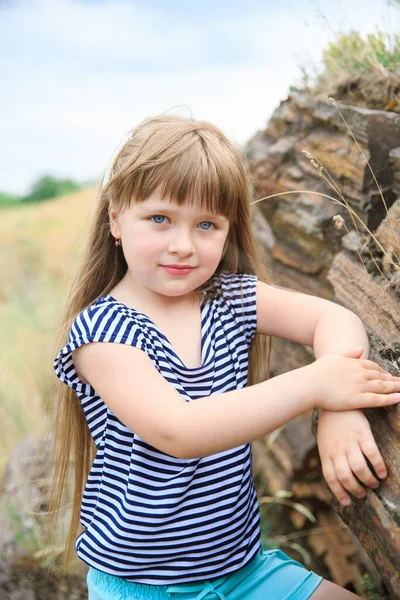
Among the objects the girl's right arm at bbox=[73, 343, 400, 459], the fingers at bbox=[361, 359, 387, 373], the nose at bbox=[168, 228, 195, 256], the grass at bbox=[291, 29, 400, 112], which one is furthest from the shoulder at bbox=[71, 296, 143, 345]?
the grass at bbox=[291, 29, 400, 112]

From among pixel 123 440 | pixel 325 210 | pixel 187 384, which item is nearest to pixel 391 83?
pixel 325 210

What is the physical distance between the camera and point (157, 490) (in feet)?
6.17

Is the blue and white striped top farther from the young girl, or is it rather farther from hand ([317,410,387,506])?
hand ([317,410,387,506])

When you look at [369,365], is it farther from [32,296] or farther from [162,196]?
[32,296]

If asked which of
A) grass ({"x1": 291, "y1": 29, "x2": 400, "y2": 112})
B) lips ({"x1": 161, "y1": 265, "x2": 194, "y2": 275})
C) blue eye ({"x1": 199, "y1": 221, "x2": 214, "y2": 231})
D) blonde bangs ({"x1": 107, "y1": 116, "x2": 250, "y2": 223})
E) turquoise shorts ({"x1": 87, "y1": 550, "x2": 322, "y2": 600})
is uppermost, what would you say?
grass ({"x1": 291, "y1": 29, "x2": 400, "y2": 112})

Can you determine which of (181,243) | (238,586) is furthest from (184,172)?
(238,586)

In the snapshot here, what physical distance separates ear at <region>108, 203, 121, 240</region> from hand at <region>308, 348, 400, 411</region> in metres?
0.78

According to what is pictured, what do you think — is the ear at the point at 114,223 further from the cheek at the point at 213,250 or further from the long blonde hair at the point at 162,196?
the cheek at the point at 213,250

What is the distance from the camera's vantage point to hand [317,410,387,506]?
5.33 ft

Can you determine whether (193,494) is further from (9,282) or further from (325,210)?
(9,282)

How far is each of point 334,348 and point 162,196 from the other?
0.66 meters

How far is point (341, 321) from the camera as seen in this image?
79.2 inches

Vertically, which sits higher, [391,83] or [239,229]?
[391,83]

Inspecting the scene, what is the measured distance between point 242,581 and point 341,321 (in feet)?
2.82
